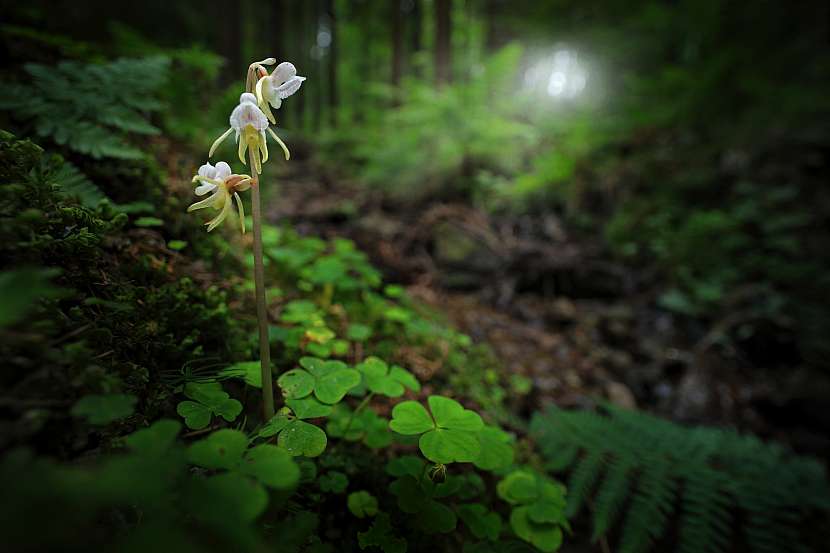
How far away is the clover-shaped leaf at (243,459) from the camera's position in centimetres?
74

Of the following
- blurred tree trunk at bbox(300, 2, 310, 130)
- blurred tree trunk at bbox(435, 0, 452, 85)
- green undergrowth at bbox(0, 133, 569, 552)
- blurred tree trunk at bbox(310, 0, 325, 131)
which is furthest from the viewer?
blurred tree trunk at bbox(310, 0, 325, 131)

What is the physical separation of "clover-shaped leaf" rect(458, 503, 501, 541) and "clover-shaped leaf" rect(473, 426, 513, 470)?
16 centimetres

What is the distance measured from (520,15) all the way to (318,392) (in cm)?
1426

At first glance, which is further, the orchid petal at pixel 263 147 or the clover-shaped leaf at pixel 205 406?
the orchid petal at pixel 263 147

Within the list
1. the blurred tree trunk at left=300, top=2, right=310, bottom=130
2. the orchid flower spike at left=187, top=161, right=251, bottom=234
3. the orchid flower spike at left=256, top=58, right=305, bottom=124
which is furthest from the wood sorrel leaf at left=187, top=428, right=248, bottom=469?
the blurred tree trunk at left=300, top=2, right=310, bottom=130

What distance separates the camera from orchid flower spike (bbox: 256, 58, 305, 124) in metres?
1.09

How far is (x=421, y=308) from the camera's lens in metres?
2.99

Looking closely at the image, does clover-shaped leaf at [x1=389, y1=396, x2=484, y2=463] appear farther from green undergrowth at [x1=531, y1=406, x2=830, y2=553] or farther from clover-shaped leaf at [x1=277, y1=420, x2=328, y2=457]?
green undergrowth at [x1=531, y1=406, x2=830, y2=553]

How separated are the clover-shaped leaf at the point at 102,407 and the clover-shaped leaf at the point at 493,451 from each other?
1.00m

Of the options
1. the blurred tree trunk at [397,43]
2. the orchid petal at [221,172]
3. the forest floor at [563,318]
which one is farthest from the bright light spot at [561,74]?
the orchid petal at [221,172]

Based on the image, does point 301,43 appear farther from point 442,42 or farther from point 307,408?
point 307,408

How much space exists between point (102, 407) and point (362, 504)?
0.85 metres

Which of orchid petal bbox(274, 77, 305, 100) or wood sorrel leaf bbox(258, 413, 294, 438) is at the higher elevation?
orchid petal bbox(274, 77, 305, 100)

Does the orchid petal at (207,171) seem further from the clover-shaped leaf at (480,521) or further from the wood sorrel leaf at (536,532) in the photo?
the wood sorrel leaf at (536,532)
